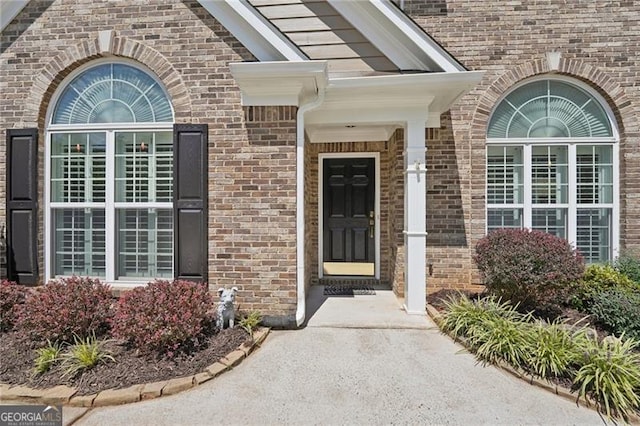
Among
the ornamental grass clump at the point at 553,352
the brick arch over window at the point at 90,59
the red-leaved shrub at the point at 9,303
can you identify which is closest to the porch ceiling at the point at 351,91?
the brick arch over window at the point at 90,59

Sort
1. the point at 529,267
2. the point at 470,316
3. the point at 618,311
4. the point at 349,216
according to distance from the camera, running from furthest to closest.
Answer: the point at 349,216 → the point at 529,267 → the point at 470,316 → the point at 618,311

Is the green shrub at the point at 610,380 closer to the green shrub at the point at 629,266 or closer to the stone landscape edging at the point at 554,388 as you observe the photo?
the stone landscape edging at the point at 554,388

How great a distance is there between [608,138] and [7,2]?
8854 mm

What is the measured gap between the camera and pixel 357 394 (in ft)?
8.79

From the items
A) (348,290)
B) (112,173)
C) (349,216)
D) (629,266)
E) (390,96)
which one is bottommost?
(348,290)

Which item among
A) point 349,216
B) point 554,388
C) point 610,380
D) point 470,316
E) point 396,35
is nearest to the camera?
point 610,380

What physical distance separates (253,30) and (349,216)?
11.2 ft

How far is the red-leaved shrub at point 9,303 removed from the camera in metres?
3.64

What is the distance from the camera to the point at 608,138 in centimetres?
495

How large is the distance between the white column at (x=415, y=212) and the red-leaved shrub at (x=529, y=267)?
0.81 metres

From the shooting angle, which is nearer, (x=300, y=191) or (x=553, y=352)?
(x=553, y=352)

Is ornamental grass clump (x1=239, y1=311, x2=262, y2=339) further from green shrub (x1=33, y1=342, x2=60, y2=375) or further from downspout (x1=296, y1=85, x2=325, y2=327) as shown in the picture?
green shrub (x1=33, y1=342, x2=60, y2=375)

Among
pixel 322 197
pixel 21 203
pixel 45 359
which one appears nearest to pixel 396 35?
pixel 322 197

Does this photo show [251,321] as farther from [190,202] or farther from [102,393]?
[190,202]
